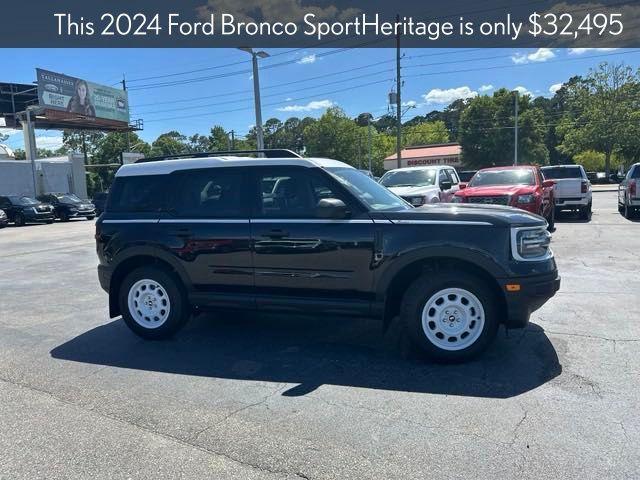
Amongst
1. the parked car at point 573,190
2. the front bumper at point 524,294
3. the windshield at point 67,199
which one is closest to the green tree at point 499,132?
the parked car at point 573,190

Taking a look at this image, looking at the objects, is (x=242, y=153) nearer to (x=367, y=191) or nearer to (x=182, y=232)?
(x=182, y=232)

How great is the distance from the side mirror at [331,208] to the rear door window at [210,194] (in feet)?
2.93

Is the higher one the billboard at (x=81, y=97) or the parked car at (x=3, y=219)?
the billboard at (x=81, y=97)

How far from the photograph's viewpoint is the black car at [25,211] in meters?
25.9

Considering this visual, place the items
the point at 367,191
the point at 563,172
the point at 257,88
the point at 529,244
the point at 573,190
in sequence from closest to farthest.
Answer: the point at 529,244
the point at 367,191
the point at 573,190
the point at 563,172
the point at 257,88

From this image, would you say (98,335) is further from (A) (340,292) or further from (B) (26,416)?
(A) (340,292)

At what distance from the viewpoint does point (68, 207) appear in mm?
27891

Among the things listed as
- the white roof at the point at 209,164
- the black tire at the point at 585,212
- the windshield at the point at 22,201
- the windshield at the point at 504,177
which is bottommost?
the black tire at the point at 585,212

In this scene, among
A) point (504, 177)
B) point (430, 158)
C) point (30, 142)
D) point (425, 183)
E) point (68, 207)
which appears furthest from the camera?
point (430, 158)

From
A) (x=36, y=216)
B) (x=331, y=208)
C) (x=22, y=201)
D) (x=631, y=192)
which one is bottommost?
(x=36, y=216)

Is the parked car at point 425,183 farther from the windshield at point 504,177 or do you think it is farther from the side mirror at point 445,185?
the windshield at point 504,177

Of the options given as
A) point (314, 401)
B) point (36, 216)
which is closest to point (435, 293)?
point (314, 401)

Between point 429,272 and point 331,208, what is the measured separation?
1.07 m

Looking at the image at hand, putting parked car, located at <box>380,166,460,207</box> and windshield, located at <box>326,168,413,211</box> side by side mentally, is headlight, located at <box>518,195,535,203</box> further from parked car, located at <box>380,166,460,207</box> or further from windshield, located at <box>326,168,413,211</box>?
windshield, located at <box>326,168,413,211</box>
